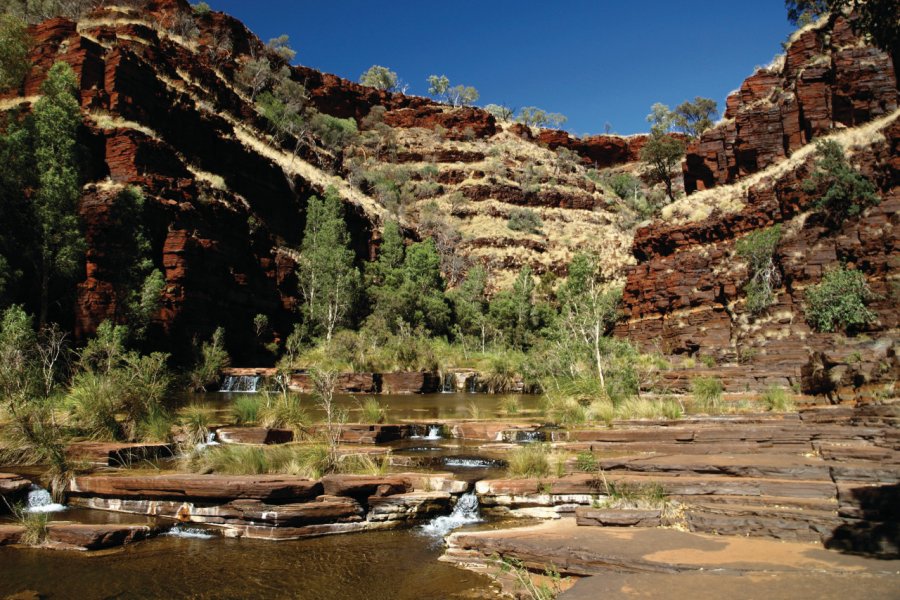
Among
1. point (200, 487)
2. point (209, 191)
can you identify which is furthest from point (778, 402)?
point (209, 191)

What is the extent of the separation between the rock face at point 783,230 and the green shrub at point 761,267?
1.49 ft

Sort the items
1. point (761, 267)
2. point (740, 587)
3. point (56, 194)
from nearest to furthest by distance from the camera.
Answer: point (740, 587) < point (56, 194) < point (761, 267)

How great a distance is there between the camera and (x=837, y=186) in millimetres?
27781

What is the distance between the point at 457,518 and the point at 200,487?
361 centimetres

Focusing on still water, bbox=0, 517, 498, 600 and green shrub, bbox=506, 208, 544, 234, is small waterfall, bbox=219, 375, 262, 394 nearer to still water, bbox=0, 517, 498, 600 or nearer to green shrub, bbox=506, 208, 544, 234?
still water, bbox=0, 517, 498, 600

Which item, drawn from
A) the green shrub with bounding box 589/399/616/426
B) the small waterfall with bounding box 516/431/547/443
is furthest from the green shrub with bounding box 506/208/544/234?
the small waterfall with bounding box 516/431/547/443

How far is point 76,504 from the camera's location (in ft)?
26.8

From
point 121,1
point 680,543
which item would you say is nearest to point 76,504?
point 680,543

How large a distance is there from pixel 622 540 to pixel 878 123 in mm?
Answer: 36089

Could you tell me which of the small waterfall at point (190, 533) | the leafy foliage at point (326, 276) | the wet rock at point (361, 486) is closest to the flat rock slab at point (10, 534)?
the small waterfall at point (190, 533)

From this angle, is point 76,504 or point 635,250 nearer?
point 76,504

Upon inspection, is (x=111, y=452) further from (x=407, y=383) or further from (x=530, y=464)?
(x=407, y=383)

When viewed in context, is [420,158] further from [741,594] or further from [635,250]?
[741,594]

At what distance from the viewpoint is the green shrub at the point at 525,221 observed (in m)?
65.9
